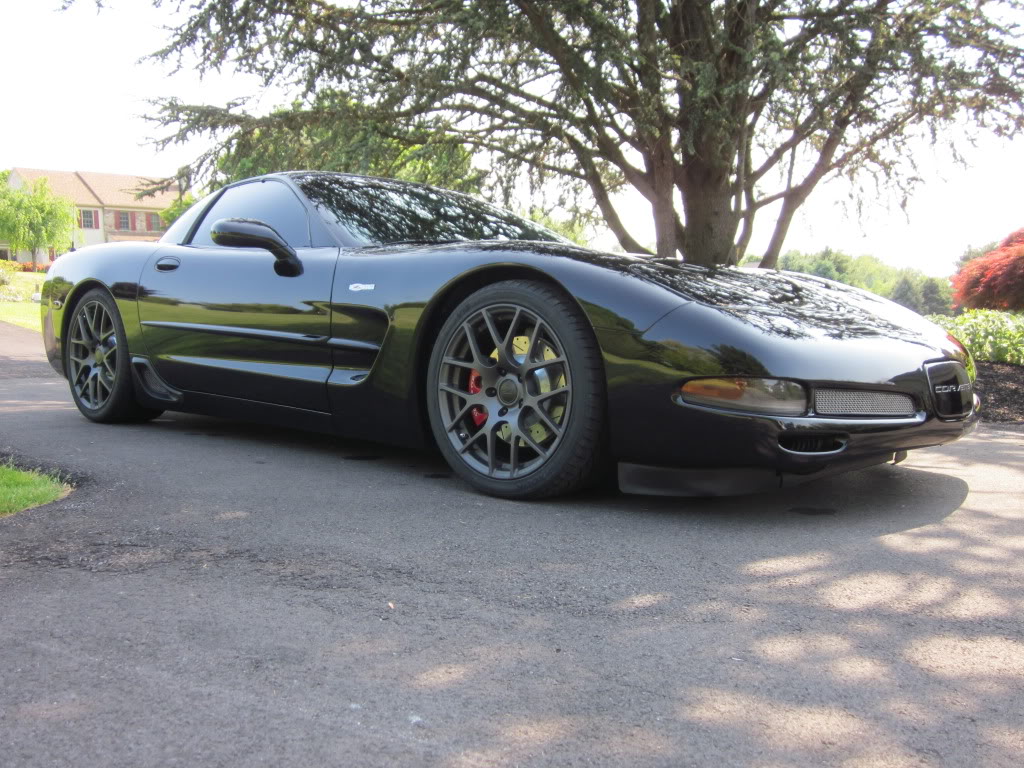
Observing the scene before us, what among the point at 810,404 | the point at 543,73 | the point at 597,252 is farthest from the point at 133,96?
the point at 810,404

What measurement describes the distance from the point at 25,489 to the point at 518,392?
1.74 m

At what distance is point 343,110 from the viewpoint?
10711 millimetres

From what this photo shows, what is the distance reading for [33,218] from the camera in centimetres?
6706

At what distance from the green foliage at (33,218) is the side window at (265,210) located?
7040 cm

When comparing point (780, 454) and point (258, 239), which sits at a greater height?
point (258, 239)

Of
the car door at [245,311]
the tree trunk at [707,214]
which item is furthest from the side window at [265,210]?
the tree trunk at [707,214]

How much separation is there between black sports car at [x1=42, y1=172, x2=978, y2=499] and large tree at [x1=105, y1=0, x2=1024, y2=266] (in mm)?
5056

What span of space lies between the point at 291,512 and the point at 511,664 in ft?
4.79

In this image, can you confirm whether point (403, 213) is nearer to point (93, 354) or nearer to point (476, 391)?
point (476, 391)

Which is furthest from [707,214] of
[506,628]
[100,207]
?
[100,207]

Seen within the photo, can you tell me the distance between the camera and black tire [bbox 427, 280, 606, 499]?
3164mm

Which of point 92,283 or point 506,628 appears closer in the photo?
point 506,628

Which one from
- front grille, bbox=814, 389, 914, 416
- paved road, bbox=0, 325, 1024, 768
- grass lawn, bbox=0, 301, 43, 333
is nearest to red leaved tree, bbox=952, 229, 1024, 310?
paved road, bbox=0, 325, 1024, 768

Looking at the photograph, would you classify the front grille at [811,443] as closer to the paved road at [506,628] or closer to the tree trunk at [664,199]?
the paved road at [506,628]
